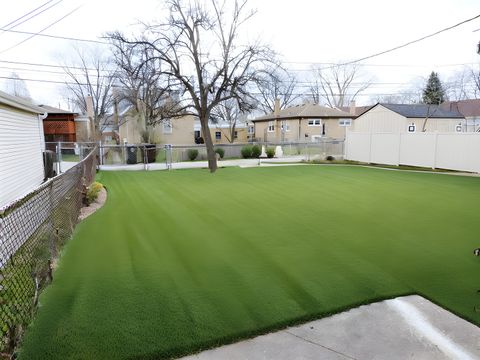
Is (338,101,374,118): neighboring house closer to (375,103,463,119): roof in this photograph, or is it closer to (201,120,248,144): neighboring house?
(375,103,463,119): roof

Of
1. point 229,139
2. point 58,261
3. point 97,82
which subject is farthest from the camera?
point 229,139

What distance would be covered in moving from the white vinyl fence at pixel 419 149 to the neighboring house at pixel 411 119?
10.9 meters

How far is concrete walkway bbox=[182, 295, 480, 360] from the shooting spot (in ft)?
8.83

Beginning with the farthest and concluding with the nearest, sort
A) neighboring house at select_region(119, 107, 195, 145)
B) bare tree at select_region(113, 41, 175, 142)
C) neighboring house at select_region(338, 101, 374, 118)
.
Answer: neighboring house at select_region(338, 101, 374, 118), neighboring house at select_region(119, 107, 195, 145), bare tree at select_region(113, 41, 175, 142)

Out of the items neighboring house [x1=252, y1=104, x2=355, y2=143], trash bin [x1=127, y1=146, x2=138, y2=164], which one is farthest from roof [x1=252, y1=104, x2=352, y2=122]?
trash bin [x1=127, y1=146, x2=138, y2=164]

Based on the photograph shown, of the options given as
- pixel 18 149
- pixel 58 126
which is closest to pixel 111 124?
pixel 58 126

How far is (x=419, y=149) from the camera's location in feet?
53.4

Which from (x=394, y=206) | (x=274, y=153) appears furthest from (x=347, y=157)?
(x=394, y=206)

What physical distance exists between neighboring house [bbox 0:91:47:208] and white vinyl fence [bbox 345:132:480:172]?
16.1m

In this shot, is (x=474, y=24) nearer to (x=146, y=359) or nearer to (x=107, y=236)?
(x=107, y=236)

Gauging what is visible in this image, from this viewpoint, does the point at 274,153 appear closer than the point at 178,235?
No

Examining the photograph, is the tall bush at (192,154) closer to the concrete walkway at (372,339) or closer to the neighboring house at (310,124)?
the neighboring house at (310,124)

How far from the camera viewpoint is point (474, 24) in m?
14.0

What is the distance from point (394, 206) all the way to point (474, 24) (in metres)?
10.9
